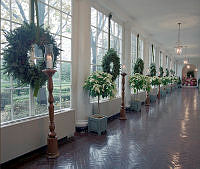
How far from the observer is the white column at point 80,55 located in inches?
186

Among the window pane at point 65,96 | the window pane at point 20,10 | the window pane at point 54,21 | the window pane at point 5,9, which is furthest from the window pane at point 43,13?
the window pane at point 65,96

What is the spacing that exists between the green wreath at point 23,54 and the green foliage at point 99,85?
4.95 ft

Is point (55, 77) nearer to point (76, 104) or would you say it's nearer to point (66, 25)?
point (76, 104)

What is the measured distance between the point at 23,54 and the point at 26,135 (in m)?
1.41

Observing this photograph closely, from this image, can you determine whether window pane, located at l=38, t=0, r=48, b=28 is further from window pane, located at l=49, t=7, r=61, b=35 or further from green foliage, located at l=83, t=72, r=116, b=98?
green foliage, located at l=83, t=72, r=116, b=98

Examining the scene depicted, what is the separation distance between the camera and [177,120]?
6227 mm

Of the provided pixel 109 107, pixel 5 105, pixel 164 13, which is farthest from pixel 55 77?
pixel 164 13

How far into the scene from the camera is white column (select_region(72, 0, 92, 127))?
15.5 ft

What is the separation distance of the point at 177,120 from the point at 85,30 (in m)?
4.32

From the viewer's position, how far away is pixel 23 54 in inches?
118

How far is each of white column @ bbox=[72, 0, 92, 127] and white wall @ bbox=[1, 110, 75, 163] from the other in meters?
0.84

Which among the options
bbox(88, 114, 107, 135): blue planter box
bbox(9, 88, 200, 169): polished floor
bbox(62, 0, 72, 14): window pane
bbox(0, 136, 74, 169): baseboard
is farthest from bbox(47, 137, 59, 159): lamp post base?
bbox(62, 0, 72, 14): window pane

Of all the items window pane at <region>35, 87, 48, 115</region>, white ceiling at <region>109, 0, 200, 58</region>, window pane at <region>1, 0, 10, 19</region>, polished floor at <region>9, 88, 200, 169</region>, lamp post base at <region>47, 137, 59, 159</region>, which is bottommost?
polished floor at <region>9, 88, 200, 169</region>

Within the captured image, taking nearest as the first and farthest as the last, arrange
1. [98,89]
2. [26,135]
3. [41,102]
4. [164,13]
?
[26,135]
[41,102]
[98,89]
[164,13]
